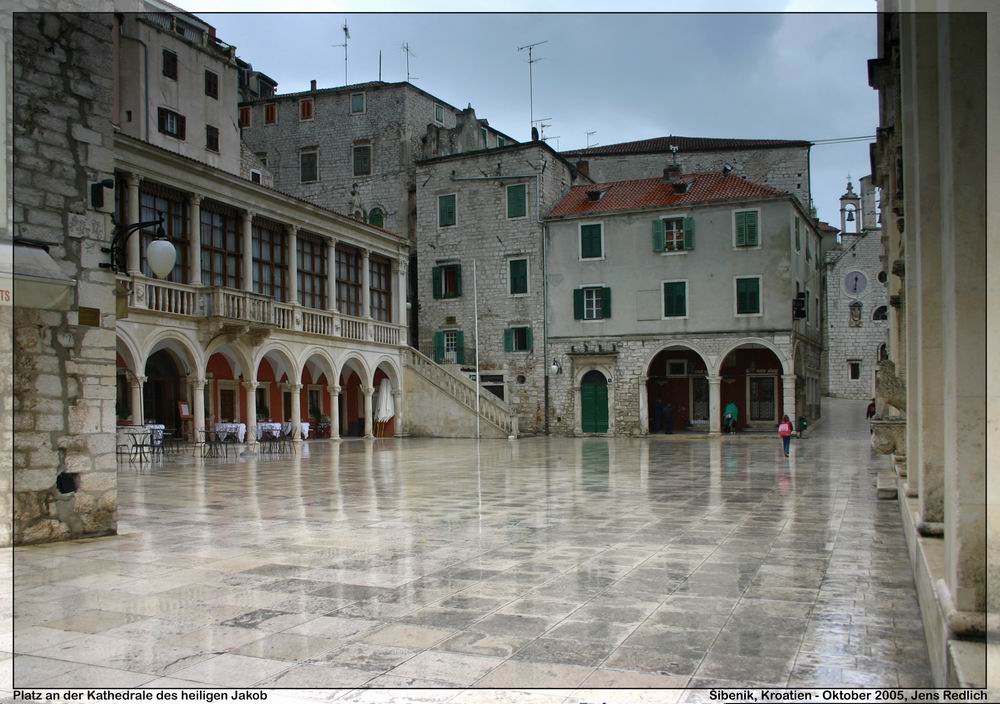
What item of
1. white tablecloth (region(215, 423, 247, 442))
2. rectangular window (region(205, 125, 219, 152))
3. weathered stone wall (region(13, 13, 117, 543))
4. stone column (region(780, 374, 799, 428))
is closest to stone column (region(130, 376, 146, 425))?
white tablecloth (region(215, 423, 247, 442))

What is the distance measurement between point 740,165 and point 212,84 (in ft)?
80.6

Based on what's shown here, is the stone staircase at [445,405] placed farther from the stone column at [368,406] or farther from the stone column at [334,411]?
the stone column at [334,411]

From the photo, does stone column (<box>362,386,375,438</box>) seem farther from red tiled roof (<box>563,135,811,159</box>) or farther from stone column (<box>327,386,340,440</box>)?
red tiled roof (<box>563,135,811,159</box>)

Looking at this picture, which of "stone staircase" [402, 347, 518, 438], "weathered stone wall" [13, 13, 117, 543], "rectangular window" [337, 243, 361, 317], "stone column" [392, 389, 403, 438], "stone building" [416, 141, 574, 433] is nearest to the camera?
"weathered stone wall" [13, 13, 117, 543]

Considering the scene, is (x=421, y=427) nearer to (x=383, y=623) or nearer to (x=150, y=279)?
(x=150, y=279)

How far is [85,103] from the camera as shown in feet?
31.3

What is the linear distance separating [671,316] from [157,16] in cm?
2432

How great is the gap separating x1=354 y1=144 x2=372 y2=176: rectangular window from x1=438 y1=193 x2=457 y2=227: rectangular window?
201 inches

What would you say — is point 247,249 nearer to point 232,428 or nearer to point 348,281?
point 232,428

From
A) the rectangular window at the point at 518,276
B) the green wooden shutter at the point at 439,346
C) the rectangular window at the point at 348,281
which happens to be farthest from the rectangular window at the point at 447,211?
the rectangular window at the point at 348,281

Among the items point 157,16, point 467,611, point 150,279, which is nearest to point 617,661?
point 467,611

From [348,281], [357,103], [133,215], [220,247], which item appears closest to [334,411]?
[348,281]

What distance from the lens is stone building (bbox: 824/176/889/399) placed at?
190ft

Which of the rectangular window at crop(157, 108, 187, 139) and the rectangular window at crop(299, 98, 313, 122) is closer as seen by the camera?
the rectangular window at crop(157, 108, 187, 139)
